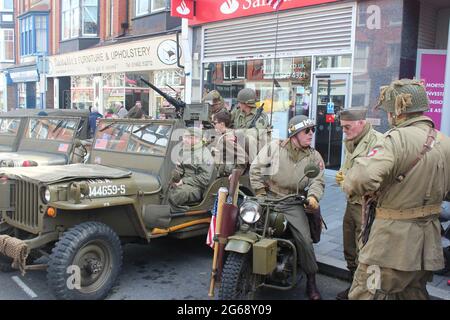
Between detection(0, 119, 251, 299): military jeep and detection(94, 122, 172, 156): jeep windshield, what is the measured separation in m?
0.01

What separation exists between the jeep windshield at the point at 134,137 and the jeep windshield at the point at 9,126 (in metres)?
2.64

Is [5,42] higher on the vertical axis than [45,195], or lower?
higher

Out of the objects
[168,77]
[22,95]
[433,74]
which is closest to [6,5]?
[22,95]

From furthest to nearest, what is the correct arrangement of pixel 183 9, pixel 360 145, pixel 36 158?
1. pixel 183 9
2. pixel 36 158
3. pixel 360 145

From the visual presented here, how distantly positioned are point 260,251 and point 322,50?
23.4ft

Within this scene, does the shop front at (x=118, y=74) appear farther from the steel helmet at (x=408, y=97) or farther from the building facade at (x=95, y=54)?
the steel helmet at (x=408, y=97)

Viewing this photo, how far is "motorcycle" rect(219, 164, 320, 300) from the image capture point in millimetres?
3662

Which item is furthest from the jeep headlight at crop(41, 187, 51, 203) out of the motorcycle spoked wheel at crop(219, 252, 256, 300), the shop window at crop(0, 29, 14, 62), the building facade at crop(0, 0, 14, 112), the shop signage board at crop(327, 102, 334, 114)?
the shop window at crop(0, 29, 14, 62)

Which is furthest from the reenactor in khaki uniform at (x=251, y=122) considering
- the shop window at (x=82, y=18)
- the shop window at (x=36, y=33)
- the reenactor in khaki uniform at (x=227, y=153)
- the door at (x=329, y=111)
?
the shop window at (x=36, y=33)

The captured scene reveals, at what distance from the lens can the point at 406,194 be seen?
9.70 feet

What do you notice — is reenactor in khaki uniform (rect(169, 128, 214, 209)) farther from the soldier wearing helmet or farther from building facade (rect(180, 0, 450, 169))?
building facade (rect(180, 0, 450, 169))

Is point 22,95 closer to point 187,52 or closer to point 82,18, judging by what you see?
point 82,18

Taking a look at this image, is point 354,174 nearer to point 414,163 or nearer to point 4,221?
point 414,163
